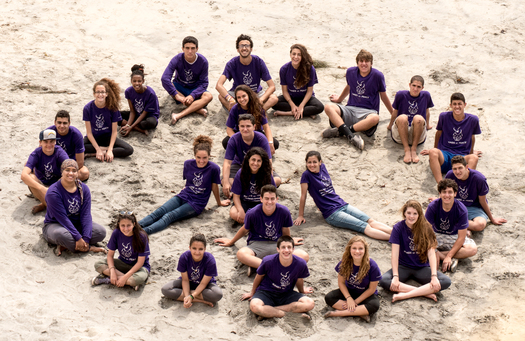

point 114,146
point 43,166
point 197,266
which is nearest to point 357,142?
point 114,146

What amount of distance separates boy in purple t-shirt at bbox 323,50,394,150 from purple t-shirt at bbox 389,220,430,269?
275 cm

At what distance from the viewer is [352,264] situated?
7.05m

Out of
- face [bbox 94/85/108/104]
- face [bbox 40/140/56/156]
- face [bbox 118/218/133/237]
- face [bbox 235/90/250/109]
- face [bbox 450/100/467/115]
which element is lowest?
face [bbox 118/218/133/237]

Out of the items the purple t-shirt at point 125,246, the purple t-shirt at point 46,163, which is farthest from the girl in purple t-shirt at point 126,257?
the purple t-shirt at point 46,163

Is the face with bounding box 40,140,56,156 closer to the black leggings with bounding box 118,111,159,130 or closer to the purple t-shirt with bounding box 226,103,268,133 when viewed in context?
the black leggings with bounding box 118,111,159,130

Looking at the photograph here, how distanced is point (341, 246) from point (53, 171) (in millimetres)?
3785

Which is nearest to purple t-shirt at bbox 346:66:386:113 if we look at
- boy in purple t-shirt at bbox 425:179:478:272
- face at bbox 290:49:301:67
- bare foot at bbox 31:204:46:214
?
face at bbox 290:49:301:67

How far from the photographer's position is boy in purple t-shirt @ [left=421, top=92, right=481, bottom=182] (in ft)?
30.5

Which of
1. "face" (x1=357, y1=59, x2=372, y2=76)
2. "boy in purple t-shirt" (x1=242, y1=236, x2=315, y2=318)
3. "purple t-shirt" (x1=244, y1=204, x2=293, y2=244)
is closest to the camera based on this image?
"boy in purple t-shirt" (x1=242, y1=236, x2=315, y2=318)

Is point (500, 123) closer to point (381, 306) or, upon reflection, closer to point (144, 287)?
point (381, 306)

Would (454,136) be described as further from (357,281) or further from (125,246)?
(125,246)

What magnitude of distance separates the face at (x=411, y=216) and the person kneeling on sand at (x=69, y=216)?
139 inches

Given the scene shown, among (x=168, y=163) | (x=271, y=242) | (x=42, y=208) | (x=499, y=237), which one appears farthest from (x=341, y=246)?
(x=42, y=208)

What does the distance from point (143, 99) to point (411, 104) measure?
402cm
